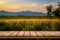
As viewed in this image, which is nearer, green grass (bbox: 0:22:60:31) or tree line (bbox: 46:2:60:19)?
green grass (bbox: 0:22:60:31)

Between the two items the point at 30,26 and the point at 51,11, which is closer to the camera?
the point at 30,26

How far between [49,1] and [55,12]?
56 centimetres

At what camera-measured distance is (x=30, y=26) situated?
6.45m

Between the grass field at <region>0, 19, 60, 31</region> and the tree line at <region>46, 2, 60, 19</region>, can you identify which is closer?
the grass field at <region>0, 19, 60, 31</region>

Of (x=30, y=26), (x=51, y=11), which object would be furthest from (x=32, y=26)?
(x=51, y=11)

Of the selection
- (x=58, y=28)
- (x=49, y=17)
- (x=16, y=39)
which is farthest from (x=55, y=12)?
(x=16, y=39)

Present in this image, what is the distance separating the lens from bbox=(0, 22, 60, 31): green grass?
6128mm

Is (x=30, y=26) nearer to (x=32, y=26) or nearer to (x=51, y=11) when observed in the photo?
(x=32, y=26)

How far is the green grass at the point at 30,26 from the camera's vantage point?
613cm

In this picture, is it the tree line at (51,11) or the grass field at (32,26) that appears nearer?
the grass field at (32,26)

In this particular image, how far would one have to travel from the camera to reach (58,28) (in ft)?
20.3

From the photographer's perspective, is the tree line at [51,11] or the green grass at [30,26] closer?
the green grass at [30,26]

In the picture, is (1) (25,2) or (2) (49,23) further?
(1) (25,2)

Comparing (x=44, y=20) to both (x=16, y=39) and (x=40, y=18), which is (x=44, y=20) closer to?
(x=40, y=18)
